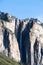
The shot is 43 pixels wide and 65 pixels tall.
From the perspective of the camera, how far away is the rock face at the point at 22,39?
167 meters

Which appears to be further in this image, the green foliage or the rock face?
the rock face

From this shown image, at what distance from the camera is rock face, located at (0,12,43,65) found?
167 meters

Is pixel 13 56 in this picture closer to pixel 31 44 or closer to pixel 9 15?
pixel 31 44

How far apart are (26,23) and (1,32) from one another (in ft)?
52.9

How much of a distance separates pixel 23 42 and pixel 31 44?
3935 mm

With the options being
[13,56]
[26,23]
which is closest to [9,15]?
[26,23]

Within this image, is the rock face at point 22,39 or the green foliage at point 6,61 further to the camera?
the rock face at point 22,39

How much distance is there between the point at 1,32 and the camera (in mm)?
166750

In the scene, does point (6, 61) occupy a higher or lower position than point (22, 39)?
lower

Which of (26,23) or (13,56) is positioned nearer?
(13,56)

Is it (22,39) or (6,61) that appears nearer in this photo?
(6,61)

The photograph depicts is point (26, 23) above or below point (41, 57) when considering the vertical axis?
above

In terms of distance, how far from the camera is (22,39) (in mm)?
174875

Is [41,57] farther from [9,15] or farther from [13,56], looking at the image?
[9,15]
